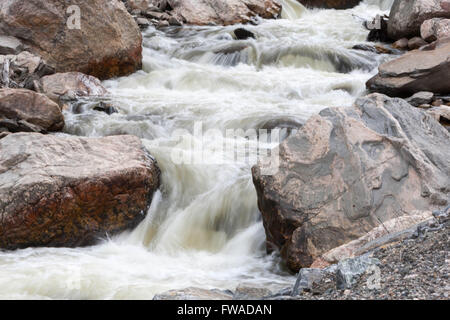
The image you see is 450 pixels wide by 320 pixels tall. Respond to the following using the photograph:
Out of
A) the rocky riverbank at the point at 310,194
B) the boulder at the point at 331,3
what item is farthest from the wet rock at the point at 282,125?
the boulder at the point at 331,3

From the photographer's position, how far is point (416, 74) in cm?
863

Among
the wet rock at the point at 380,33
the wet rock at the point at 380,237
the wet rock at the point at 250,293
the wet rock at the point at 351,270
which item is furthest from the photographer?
the wet rock at the point at 380,33

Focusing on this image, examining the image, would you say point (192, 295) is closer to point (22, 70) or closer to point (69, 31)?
point (22, 70)

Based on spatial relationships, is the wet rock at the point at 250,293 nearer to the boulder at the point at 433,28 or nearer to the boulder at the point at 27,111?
the boulder at the point at 27,111

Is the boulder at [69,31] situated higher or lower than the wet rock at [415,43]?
higher

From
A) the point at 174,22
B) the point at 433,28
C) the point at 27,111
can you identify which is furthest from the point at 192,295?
the point at 174,22

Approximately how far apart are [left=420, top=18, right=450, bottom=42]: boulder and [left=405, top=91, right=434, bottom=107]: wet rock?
360cm

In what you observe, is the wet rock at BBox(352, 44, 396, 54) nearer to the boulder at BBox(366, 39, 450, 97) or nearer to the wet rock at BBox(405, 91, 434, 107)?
the boulder at BBox(366, 39, 450, 97)

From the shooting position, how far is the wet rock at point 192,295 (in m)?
3.23

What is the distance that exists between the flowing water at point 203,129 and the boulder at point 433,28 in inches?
53.3

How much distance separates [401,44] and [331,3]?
20.5 ft

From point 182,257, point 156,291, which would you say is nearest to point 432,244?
point 156,291
